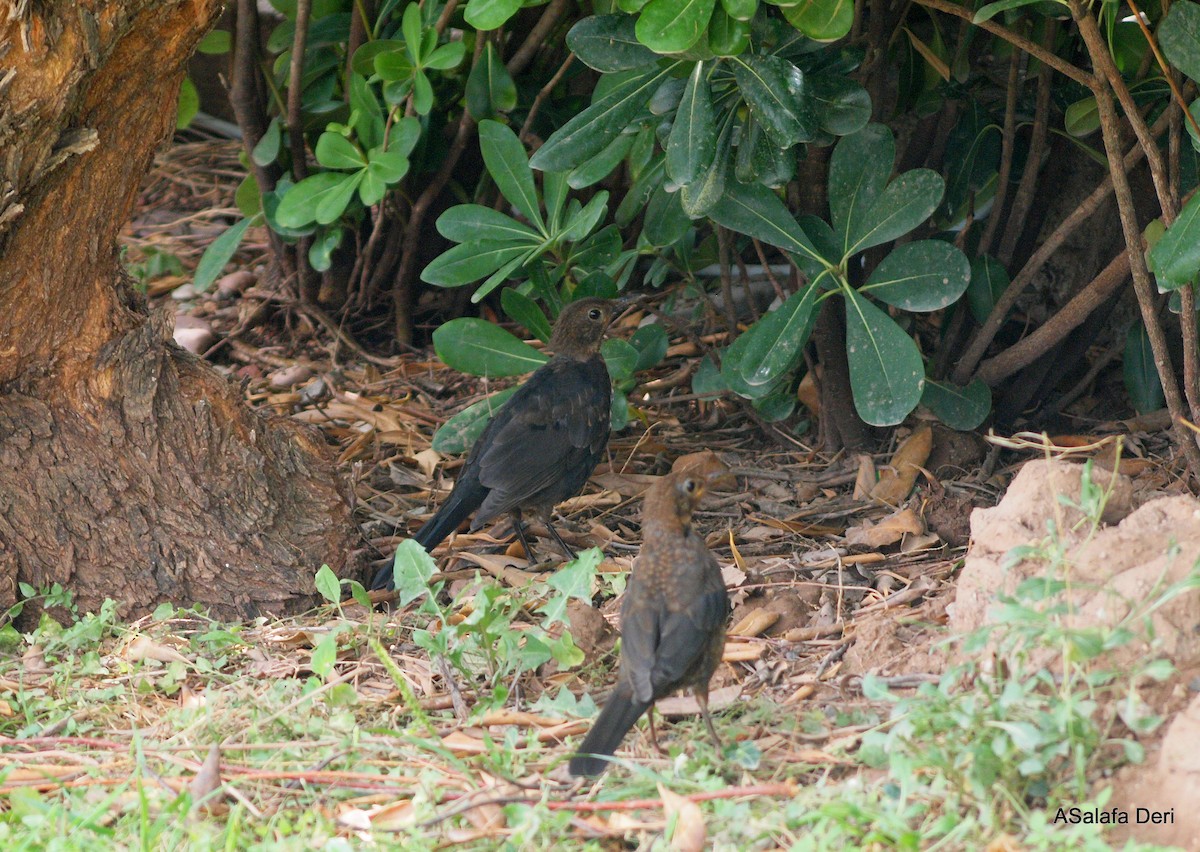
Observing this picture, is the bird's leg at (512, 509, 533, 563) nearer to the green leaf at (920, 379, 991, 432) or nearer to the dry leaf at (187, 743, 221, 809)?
the green leaf at (920, 379, 991, 432)

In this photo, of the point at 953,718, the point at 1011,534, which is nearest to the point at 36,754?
the point at 953,718

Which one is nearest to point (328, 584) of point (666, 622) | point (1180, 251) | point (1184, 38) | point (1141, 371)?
point (666, 622)

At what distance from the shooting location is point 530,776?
2.85 metres

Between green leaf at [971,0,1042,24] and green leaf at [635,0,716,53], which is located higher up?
green leaf at [635,0,716,53]

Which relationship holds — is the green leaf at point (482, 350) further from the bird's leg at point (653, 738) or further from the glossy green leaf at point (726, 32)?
the bird's leg at point (653, 738)

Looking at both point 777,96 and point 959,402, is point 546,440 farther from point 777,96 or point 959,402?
point 777,96

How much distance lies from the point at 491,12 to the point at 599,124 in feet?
1.71

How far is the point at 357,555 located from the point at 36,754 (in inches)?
52.9

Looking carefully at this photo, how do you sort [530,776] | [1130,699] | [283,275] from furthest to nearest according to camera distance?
[283,275] → [530,776] → [1130,699]

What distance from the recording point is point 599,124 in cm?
402

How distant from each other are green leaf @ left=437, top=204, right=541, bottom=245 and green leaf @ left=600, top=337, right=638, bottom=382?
1.93 ft

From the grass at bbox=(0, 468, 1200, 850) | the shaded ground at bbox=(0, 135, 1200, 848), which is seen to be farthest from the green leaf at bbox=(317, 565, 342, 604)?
the shaded ground at bbox=(0, 135, 1200, 848)

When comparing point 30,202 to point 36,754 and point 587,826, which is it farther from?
point 587,826

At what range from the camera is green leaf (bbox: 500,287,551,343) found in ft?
16.9
